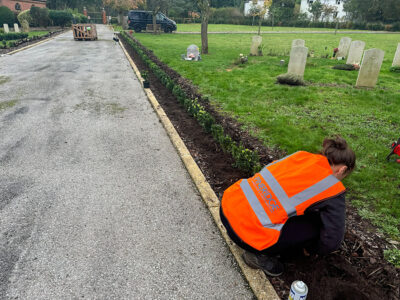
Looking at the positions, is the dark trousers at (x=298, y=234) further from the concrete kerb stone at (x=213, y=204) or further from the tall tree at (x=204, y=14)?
the tall tree at (x=204, y=14)

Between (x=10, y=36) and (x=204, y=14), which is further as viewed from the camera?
(x=10, y=36)

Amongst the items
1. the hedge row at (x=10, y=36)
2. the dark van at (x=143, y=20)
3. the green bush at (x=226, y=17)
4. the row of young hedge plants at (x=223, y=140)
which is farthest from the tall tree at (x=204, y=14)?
the green bush at (x=226, y=17)

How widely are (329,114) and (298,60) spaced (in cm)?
377

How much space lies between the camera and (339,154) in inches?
83.7

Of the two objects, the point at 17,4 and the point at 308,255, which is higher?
Result: the point at 17,4

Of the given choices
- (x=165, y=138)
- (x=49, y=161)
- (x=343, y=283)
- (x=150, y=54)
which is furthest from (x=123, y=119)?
(x=150, y=54)

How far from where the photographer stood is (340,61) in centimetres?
1298

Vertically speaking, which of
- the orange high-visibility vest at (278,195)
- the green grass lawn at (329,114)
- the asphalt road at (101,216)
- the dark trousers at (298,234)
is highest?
the orange high-visibility vest at (278,195)

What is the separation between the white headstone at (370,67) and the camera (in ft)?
26.2

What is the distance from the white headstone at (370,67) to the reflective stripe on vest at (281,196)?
779 centimetres

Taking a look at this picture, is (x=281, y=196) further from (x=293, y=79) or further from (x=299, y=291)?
(x=293, y=79)

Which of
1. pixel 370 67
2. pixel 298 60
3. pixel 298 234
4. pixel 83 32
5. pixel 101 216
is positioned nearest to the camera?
pixel 298 234

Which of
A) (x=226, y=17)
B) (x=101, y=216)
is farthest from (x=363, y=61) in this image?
(x=226, y=17)

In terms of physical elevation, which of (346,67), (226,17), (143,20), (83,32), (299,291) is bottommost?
(299,291)
